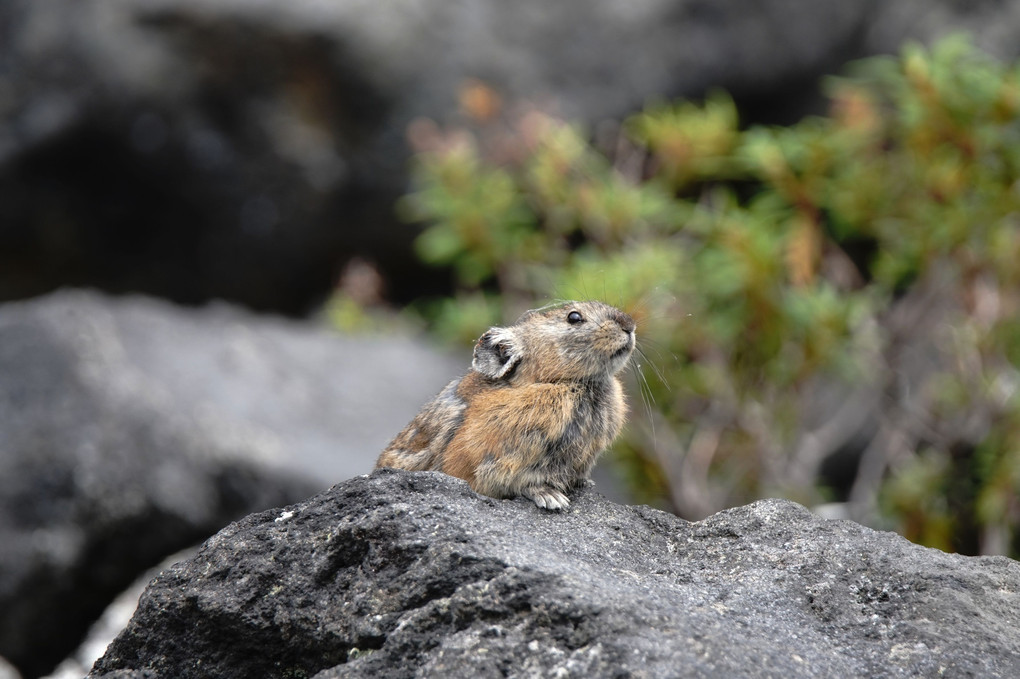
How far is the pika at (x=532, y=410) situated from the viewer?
4.70 meters

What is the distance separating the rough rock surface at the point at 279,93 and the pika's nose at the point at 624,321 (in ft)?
20.5

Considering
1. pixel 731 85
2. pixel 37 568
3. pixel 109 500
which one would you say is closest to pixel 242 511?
pixel 109 500

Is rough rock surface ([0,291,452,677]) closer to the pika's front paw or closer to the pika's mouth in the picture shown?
the pika's mouth

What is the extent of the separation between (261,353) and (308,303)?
149 inches

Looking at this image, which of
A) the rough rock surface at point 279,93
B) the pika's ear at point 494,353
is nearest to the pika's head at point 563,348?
the pika's ear at point 494,353

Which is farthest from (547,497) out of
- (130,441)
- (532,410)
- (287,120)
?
(287,120)

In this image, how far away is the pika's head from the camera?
16.6 feet

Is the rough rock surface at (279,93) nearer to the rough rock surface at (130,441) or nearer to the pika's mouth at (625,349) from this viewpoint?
the rough rock surface at (130,441)

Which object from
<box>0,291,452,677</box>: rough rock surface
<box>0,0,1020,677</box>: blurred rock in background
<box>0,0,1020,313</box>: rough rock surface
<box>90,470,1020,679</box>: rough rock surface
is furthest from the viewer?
<box>0,0,1020,313</box>: rough rock surface

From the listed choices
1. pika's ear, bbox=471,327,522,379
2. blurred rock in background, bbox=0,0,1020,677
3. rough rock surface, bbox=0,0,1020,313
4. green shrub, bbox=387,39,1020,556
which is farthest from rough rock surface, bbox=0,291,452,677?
pika's ear, bbox=471,327,522,379

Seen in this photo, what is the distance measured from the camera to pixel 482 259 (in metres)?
9.32

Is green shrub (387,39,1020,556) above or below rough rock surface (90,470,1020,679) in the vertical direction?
above

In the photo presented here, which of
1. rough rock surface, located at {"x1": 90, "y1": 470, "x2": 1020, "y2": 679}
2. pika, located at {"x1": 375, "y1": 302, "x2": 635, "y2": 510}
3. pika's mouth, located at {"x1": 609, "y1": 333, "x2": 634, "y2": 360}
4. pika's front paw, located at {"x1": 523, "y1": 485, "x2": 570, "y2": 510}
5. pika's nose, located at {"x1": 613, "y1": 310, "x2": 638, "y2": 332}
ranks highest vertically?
pika's nose, located at {"x1": 613, "y1": 310, "x2": 638, "y2": 332}

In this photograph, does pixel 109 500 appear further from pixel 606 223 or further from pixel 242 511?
pixel 606 223
